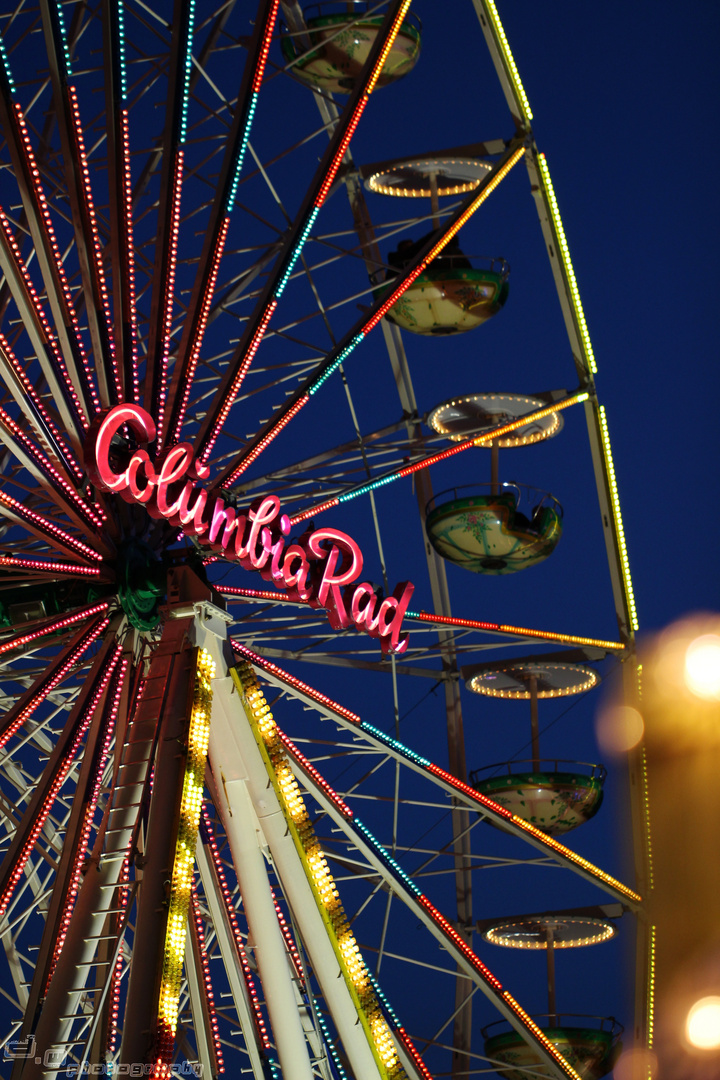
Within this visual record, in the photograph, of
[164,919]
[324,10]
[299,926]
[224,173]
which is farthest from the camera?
[324,10]

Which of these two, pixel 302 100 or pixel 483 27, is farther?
pixel 302 100

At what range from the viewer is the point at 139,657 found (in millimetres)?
13766

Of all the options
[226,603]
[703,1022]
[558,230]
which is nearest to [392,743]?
[226,603]

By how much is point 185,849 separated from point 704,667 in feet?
29.6

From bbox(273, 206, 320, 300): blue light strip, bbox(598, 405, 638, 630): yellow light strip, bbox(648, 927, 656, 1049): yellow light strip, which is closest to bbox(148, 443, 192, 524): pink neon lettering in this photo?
bbox(273, 206, 320, 300): blue light strip

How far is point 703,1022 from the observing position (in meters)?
16.5

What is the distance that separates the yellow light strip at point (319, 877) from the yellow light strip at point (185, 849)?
2.08 feet

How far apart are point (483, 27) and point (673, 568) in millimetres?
38314

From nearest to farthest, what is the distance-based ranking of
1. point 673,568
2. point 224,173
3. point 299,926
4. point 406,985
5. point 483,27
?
point 299,926, point 224,173, point 483,27, point 406,985, point 673,568

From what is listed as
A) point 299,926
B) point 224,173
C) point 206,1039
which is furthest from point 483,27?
point 206,1039

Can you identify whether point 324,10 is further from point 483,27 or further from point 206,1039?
point 206,1039

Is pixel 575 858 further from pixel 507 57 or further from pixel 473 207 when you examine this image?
pixel 507 57

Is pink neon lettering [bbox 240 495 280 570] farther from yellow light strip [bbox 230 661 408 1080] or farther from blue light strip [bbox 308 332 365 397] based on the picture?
blue light strip [bbox 308 332 365 397]

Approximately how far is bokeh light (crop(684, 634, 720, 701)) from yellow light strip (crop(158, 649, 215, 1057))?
24.1ft
